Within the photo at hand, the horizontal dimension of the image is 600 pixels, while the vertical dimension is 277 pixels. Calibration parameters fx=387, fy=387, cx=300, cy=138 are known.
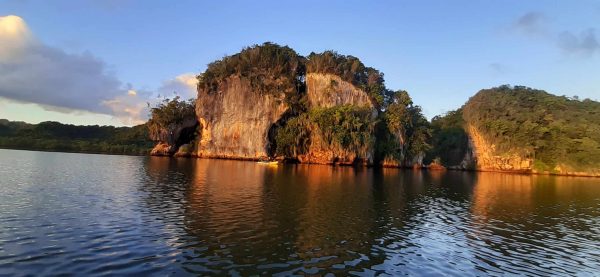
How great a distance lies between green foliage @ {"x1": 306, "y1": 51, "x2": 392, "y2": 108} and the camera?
89.1m

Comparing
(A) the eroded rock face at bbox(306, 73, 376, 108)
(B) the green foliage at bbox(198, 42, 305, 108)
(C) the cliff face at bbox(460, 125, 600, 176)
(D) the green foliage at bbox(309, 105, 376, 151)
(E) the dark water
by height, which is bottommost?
(E) the dark water

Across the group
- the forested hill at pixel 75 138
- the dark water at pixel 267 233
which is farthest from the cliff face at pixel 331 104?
the forested hill at pixel 75 138

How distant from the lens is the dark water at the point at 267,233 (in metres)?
12.7

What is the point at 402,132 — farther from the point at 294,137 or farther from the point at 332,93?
the point at 294,137

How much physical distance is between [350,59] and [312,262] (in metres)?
83.1

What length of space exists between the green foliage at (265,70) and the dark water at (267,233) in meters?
60.5

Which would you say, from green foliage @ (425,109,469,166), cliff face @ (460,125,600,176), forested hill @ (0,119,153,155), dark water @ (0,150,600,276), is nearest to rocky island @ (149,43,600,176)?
cliff face @ (460,125,600,176)

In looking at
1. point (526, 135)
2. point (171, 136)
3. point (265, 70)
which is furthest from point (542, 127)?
point (171, 136)

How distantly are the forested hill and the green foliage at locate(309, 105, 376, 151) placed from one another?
5705cm

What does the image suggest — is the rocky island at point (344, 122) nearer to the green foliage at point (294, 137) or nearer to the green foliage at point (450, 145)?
the green foliage at point (294, 137)

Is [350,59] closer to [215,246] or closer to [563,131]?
[563,131]

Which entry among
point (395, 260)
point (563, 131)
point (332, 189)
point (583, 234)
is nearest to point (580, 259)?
point (583, 234)

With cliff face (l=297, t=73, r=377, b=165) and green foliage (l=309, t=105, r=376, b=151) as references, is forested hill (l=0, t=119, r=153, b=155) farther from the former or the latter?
green foliage (l=309, t=105, r=376, b=151)

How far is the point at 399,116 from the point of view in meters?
85.9
